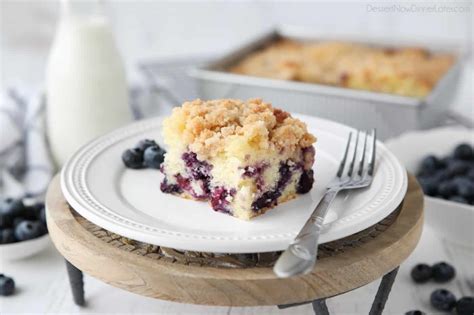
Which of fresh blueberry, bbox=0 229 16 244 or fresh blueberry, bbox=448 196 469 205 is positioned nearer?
fresh blueberry, bbox=0 229 16 244

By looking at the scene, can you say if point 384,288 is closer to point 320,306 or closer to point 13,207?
point 320,306

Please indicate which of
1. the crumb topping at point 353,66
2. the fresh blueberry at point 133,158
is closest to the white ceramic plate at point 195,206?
the fresh blueberry at point 133,158

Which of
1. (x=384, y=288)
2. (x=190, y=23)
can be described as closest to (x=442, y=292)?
(x=384, y=288)

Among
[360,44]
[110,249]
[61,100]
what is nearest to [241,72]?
[360,44]

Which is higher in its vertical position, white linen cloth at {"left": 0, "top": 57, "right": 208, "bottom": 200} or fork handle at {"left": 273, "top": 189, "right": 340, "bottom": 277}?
fork handle at {"left": 273, "top": 189, "right": 340, "bottom": 277}

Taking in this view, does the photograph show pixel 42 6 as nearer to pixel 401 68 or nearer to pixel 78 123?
pixel 78 123

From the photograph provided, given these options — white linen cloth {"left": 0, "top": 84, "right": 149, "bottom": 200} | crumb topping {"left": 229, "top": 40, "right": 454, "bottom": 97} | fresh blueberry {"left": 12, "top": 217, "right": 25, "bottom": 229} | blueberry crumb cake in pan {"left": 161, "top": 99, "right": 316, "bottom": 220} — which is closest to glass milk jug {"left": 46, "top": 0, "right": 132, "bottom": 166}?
white linen cloth {"left": 0, "top": 84, "right": 149, "bottom": 200}

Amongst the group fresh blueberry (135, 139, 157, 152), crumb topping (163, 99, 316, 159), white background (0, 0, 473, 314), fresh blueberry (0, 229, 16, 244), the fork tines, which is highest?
crumb topping (163, 99, 316, 159)

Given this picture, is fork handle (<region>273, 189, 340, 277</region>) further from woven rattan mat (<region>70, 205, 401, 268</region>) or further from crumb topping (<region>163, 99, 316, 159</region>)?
crumb topping (<region>163, 99, 316, 159</region>)
